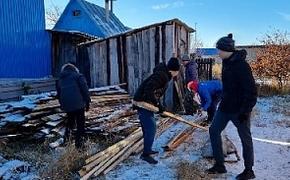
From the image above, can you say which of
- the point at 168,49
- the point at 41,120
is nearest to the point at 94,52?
the point at 168,49

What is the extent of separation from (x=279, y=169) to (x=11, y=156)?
500 cm

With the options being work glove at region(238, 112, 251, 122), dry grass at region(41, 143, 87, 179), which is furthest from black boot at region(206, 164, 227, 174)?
dry grass at region(41, 143, 87, 179)

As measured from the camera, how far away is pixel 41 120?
A: 954cm

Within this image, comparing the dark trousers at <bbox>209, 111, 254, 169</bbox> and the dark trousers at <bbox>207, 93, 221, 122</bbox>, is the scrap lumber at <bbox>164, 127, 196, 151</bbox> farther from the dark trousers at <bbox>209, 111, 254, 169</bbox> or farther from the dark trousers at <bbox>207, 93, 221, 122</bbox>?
the dark trousers at <bbox>209, 111, 254, 169</bbox>

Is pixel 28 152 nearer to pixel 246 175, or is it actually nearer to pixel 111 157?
pixel 111 157

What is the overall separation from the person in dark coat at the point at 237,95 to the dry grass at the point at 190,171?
1.80 feet

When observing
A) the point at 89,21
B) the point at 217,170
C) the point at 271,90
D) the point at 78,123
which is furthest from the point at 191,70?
the point at 89,21

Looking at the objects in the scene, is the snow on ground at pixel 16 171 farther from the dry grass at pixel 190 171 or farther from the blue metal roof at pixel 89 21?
the blue metal roof at pixel 89 21

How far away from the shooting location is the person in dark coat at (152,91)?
6.93 m

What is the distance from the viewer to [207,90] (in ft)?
31.6

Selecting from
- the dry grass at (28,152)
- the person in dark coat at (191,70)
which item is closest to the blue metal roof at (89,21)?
the person in dark coat at (191,70)

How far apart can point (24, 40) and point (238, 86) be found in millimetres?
13550

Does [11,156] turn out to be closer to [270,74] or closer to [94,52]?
Result: [94,52]

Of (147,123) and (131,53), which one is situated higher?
(131,53)
